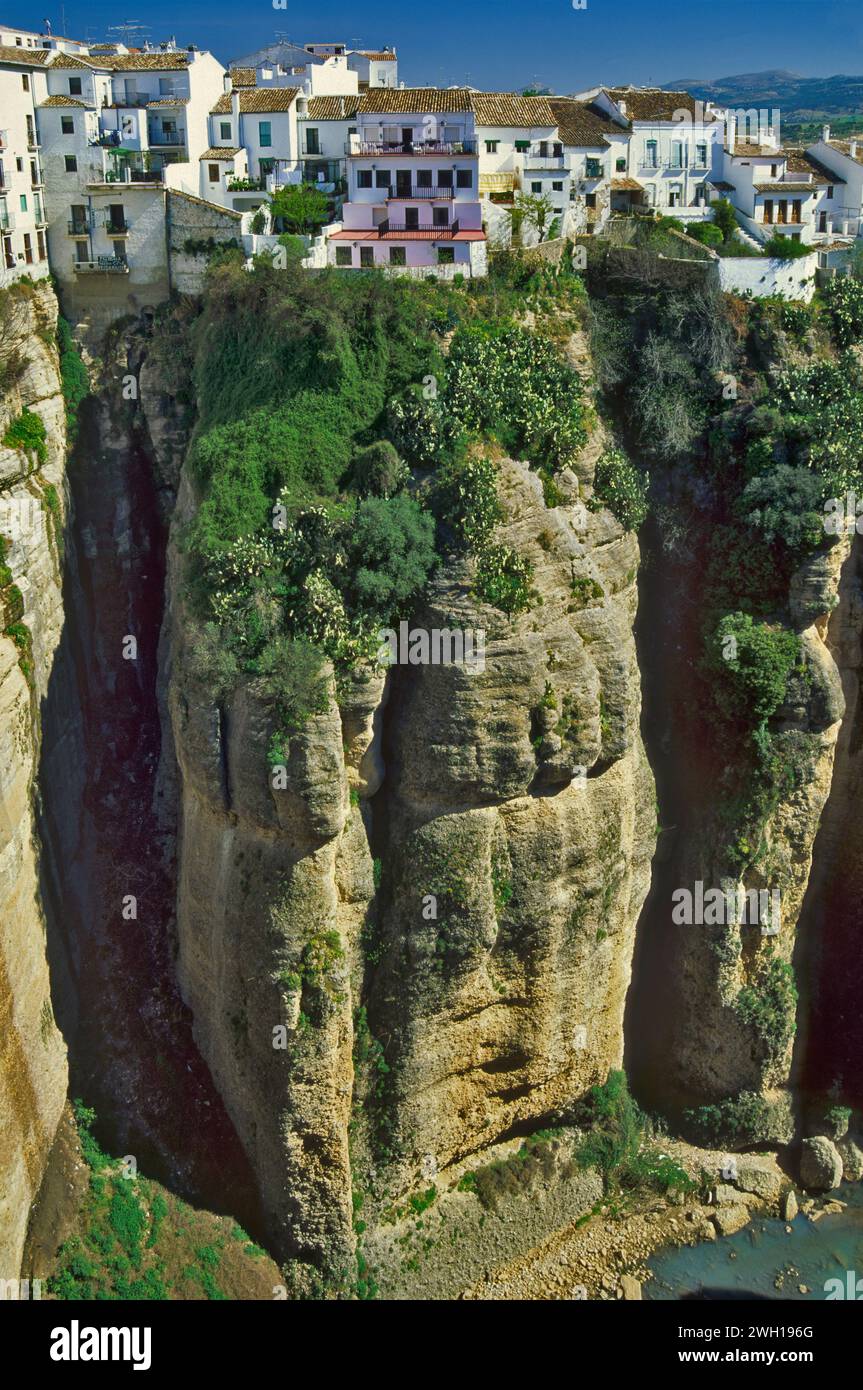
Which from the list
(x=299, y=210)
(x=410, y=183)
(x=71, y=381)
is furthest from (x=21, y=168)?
(x=410, y=183)

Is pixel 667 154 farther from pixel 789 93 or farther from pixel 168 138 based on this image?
pixel 789 93

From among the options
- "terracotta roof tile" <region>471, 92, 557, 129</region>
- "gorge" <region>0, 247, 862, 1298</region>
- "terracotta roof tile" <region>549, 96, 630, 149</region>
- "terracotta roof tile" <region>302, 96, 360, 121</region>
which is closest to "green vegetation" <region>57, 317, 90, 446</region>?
"gorge" <region>0, 247, 862, 1298</region>

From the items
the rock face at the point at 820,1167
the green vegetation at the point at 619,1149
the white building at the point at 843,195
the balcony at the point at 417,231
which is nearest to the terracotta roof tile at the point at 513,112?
the balcony at the point at 417,231

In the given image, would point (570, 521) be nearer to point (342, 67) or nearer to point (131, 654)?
point (131, 654)

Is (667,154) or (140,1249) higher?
(667,154)

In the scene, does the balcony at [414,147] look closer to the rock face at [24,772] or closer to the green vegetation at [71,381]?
the green vegetation at [71,381]

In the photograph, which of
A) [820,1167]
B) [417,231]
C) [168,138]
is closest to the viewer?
[820,1167]

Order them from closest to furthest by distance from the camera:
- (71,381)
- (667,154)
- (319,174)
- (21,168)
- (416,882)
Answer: (416,882), (21,168), (71,381), (319,174), (667,154)
